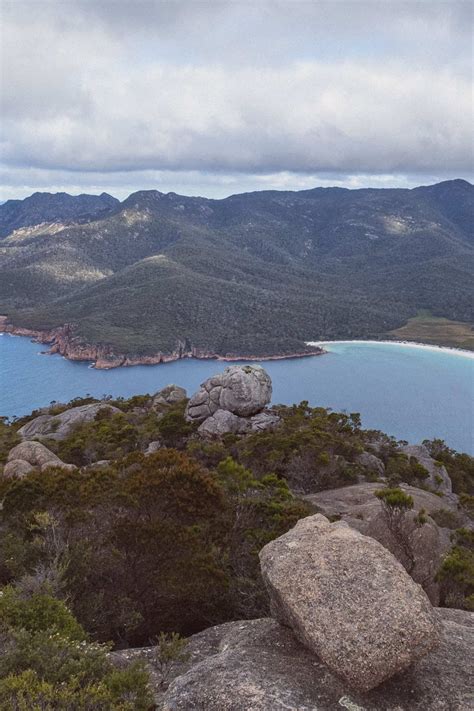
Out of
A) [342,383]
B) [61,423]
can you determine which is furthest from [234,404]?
[342,383]

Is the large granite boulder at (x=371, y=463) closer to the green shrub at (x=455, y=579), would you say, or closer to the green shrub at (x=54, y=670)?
the green shrub at (x=455, y=579)

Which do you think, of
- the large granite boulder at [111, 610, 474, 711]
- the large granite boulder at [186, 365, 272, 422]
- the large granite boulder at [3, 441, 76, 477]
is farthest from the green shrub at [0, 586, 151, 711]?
the large granite boulder at [186, 365, 272, 422]

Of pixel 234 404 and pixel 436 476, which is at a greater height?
pixel 234 404

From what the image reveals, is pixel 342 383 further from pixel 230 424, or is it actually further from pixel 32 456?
pixel 32 456

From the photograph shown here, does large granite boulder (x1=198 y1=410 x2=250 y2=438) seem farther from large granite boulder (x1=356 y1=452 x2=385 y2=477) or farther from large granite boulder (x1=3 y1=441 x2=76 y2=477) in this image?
large granite boulder (x1=3 y1=441 x2=76 y2=477)

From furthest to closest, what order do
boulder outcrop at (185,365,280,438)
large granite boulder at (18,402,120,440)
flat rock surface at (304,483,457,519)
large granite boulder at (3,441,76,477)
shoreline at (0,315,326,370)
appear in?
shoreline at (0,315,326,370), large granite boulder at (18,402,120,440), boulder outcrop at (185,365,280,438), large granite boulder at (3,441,76,477), flat rock surface at (304,483,457,519)

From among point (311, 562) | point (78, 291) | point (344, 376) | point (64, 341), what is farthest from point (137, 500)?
point (78, 291)
